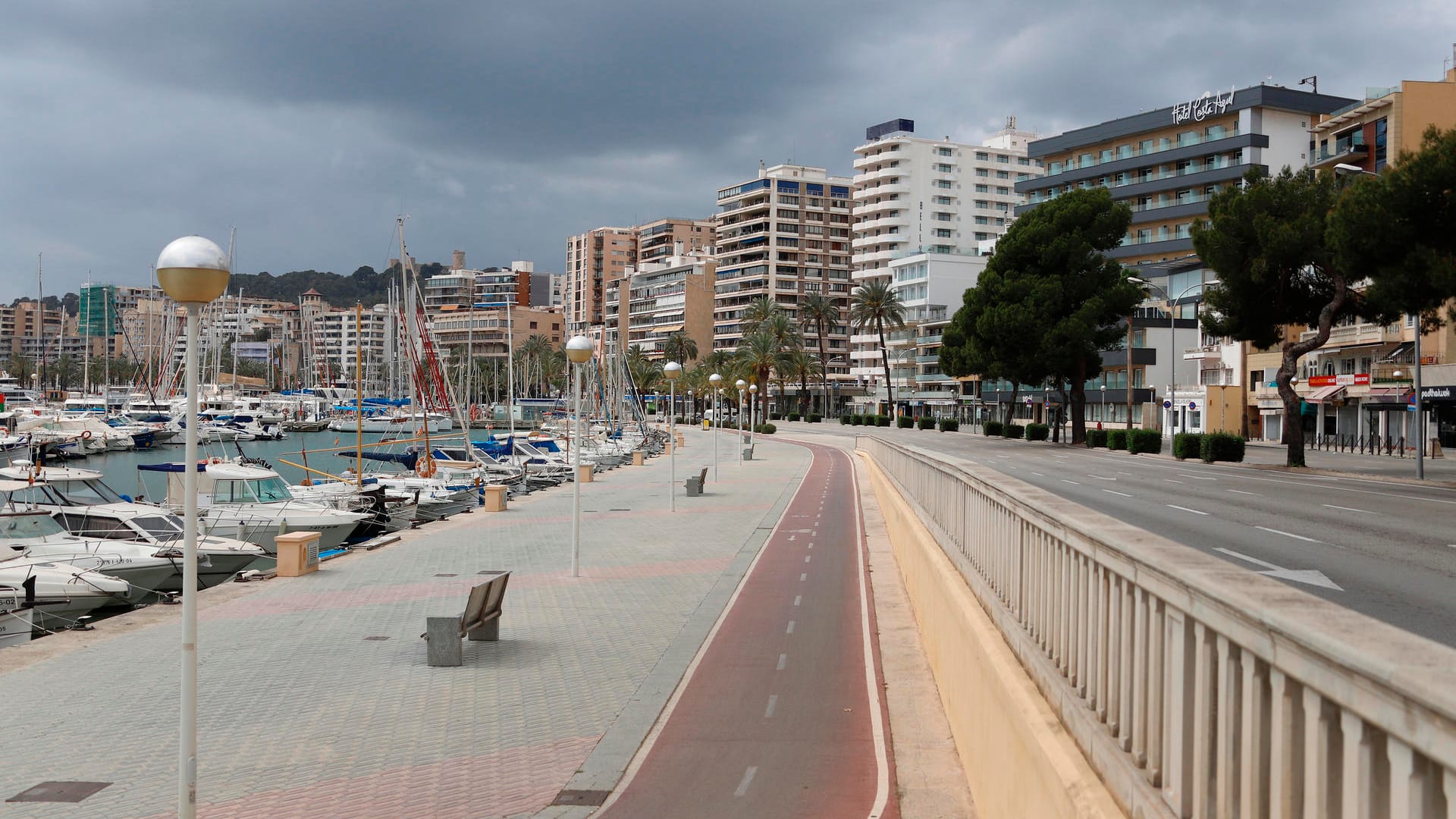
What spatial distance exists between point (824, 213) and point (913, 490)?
141m

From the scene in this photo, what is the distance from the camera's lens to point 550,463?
5191 cm

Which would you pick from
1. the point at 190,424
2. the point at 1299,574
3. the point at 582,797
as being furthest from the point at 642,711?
the point at 1299,574

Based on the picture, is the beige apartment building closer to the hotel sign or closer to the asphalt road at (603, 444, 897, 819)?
the hotel sign

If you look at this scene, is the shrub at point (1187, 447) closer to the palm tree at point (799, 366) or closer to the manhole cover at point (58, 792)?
the manhole cover at point (58, 792)

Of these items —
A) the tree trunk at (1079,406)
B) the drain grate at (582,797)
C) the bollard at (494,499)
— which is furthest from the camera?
the tree trunk at (1079,406)

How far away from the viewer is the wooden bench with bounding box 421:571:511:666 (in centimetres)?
1163

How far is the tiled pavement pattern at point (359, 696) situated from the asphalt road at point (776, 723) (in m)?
0.72

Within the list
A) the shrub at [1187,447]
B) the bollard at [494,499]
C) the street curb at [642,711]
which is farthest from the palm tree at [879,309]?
the street curb at [642,711]

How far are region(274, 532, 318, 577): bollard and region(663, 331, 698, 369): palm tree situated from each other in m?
113

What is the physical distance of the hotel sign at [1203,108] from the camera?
93.2m

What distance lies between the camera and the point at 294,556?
1850cm

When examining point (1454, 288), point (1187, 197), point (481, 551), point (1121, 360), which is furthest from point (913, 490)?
point (1187, 197)

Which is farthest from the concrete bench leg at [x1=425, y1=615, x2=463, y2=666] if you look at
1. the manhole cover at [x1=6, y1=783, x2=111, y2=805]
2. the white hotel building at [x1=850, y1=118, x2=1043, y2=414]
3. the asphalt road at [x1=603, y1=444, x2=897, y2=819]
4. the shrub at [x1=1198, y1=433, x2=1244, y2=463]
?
the white hotel building at [x1=850, y1=118, x2=1043, y2=414]

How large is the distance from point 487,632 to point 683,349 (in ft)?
437
